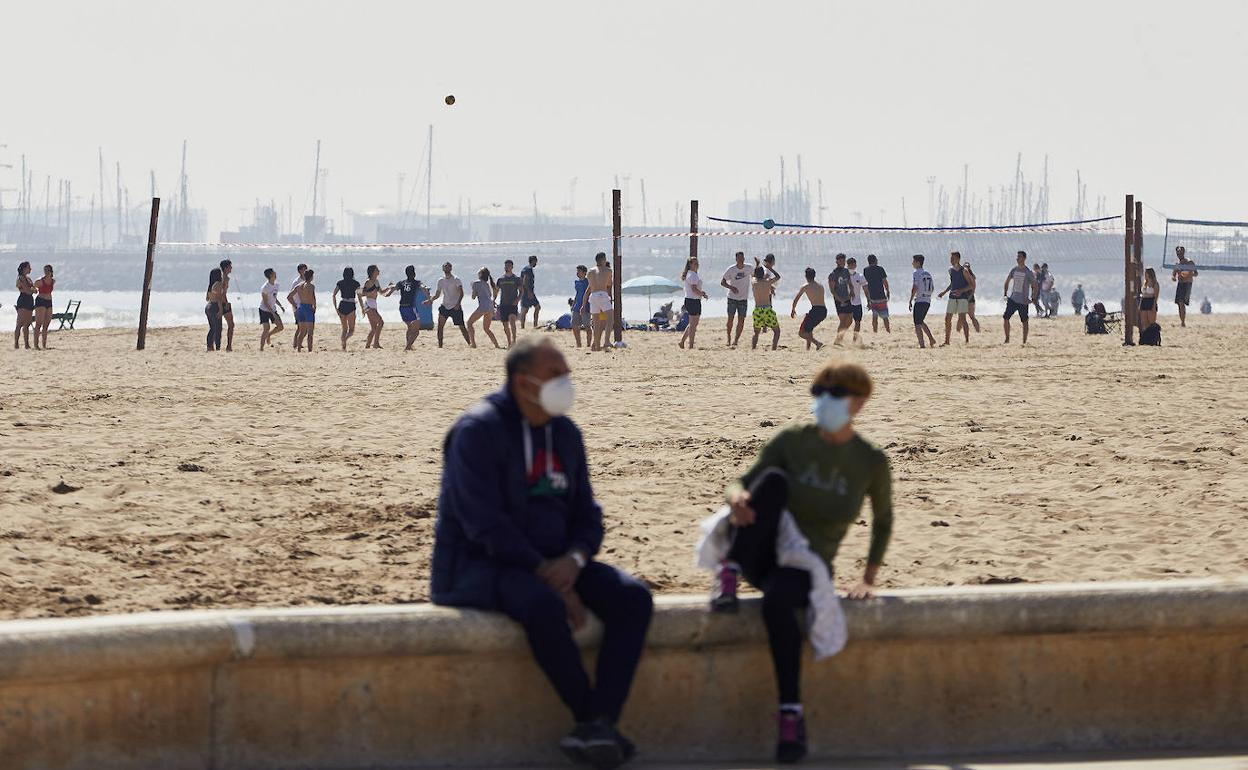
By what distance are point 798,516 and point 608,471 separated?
5117 millimetres

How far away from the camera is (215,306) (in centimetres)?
2502

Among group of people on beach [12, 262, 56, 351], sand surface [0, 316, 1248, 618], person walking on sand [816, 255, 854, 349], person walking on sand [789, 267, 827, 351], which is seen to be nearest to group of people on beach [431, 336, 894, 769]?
sand surface [0, 316, 1248, 618]

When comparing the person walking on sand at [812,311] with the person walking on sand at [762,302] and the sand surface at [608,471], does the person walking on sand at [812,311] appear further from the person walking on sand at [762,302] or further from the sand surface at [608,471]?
the sand surface at [608,471]

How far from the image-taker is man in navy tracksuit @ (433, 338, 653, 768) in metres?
4.84

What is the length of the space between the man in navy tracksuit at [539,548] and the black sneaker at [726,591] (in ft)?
0.76

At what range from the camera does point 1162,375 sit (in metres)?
17.2

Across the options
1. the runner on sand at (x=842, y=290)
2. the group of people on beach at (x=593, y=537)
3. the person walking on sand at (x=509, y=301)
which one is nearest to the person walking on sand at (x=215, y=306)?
the person walking on sand at (x=509, y=301)

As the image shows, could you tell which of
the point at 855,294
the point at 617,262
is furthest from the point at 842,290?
the point at 617,262

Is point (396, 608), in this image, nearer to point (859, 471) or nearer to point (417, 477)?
point (859, 471)

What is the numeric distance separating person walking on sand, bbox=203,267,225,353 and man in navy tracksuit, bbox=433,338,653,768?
66.3 ft

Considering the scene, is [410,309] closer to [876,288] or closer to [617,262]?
[617,262]

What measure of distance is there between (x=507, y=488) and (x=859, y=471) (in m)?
1.06

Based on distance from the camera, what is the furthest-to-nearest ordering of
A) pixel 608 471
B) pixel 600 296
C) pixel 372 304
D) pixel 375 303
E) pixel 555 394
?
pixel 375 303 < pixel 372 304 < pixel 600 296 < pixel 608 471 < pixel 555 394

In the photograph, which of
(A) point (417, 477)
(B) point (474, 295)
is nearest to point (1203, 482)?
(A) point (417, 477)
